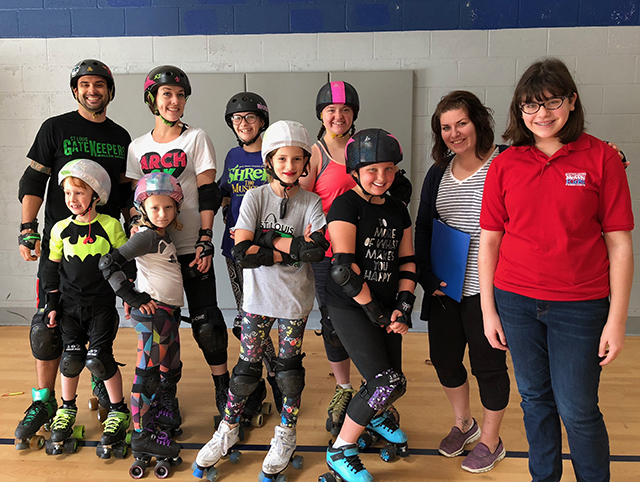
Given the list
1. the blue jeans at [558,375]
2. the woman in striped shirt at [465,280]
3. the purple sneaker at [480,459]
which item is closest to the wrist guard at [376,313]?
the woman in striped shirt at [465,280]

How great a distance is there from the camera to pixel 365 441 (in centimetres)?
219

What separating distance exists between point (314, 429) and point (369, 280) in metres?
0.98

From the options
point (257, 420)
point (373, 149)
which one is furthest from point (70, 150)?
point (257, 420)

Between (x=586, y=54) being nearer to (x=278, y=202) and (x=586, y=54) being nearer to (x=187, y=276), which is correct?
(x=278, y=202)

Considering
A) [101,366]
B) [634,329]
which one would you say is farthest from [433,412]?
[634,329]

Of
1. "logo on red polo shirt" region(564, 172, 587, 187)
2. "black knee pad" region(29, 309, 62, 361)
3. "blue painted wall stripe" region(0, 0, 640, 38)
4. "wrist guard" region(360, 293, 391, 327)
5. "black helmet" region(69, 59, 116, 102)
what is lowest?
"black knee pad" region(29, 309, 62, 361)

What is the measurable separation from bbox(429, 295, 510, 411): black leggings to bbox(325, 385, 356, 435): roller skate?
1.75 ft

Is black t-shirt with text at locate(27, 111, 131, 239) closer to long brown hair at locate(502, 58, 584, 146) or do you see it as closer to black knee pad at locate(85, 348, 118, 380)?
black knee pad at locate(85, 348, 118, 380)

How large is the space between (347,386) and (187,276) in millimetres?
993

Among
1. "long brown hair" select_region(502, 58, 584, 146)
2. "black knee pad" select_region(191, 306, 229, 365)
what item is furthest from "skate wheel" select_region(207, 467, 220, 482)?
"long brown hair" select_region(502, 58, 584, 146)

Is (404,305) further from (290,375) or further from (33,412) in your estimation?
(33,412)

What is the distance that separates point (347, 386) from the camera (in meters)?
2.44

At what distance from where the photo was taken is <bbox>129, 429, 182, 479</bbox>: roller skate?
200cm

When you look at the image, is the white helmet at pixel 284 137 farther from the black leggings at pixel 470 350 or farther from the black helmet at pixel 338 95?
the black leggings at pixel 470 350
